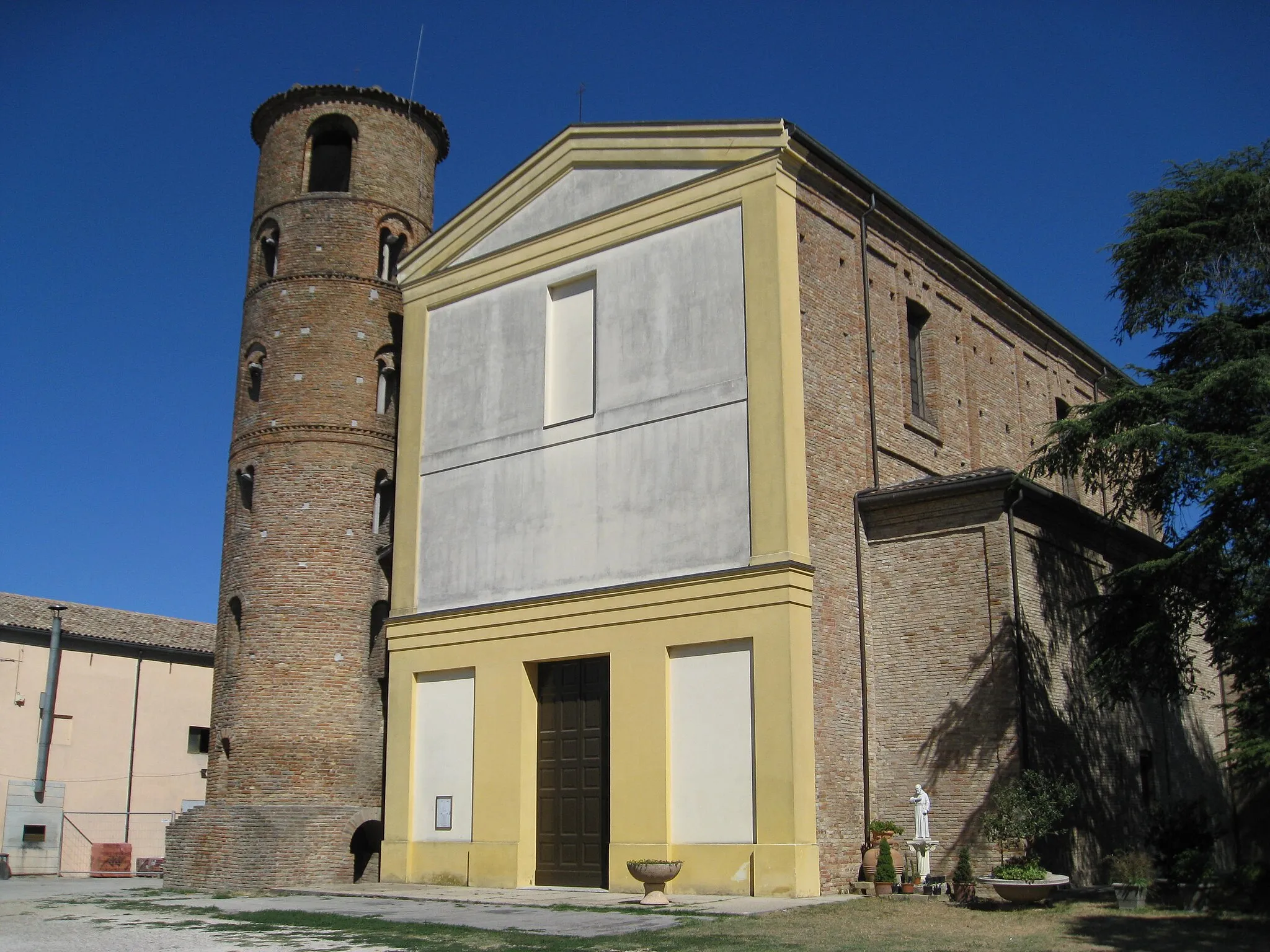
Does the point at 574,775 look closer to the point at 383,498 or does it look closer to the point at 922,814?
the point at 922,814

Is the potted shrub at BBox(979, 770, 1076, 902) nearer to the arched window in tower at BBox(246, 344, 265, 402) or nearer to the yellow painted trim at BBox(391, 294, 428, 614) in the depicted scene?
the yellow painted trim at BBox(391, 294, 428, 614)

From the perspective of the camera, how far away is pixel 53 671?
33531 millimetres

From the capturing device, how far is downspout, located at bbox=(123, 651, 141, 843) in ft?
115

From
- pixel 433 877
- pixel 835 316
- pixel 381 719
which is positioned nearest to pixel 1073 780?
pixel 835 316

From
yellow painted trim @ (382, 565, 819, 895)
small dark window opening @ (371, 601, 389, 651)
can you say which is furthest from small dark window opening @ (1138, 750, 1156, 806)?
small dark window opening @ (371, 601, 389, 651)

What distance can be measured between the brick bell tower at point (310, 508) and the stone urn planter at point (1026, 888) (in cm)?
1141

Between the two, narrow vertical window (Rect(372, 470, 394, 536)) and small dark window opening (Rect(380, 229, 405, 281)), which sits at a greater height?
small dark window opening (Rect(380, 229, 405, 281))

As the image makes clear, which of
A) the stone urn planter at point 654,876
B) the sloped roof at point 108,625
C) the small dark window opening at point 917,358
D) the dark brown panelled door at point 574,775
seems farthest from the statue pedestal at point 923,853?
the sloped roof at point 108,625

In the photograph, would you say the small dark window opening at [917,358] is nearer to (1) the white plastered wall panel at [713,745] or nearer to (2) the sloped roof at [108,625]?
(1) the white plastered wall panel at [713,745]

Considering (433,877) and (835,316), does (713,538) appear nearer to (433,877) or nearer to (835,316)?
(835,316)

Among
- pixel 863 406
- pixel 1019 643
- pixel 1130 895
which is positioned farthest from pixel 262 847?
pixel 1130 895

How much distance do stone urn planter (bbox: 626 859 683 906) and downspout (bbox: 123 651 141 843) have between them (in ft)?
77.4

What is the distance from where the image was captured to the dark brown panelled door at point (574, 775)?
19.3 metres

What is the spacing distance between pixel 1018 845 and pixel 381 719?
1165cm
